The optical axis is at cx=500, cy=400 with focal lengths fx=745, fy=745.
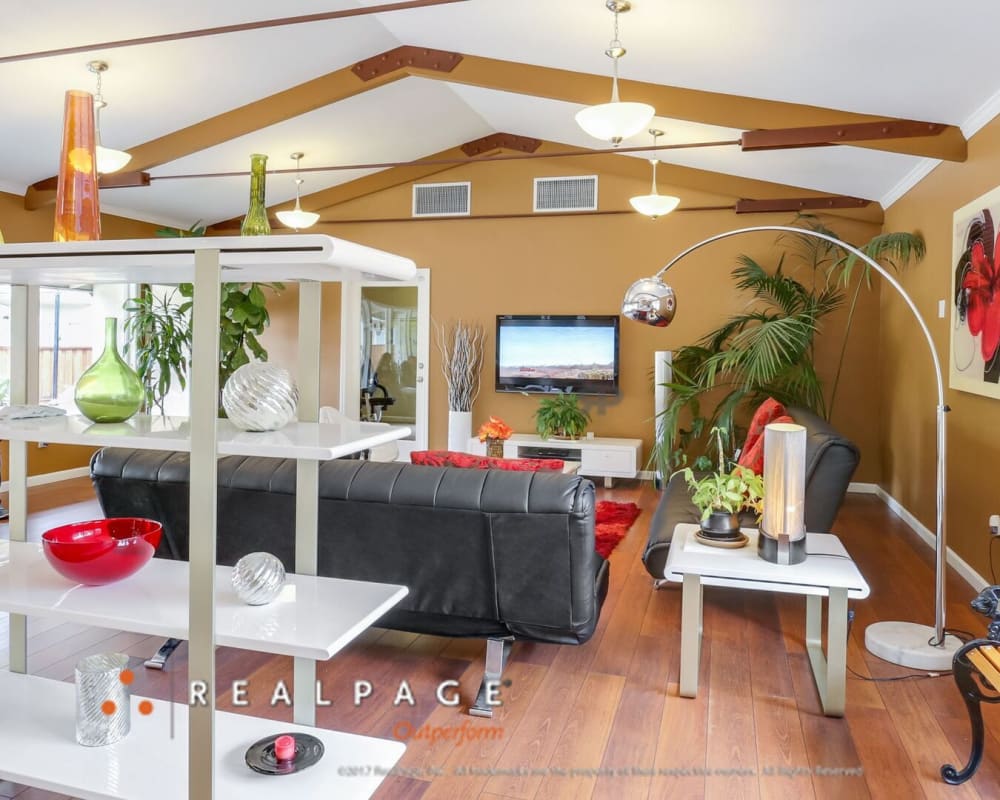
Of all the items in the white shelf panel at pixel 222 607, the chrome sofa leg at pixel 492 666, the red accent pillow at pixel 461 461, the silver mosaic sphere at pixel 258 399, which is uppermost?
the silver mosaic sphere at pixel 258 399

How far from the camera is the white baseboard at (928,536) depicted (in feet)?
12.5

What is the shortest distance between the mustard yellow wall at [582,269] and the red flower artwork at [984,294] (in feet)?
9.10

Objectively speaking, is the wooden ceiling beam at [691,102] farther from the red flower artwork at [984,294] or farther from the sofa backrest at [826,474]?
the sofa backrest at [826,474]

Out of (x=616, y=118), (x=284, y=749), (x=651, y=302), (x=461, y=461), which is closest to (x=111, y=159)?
Answer: (x=616, y=118)

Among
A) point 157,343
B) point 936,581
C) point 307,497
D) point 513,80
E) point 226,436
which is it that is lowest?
point 936,581

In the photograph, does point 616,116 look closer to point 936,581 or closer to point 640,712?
point 936,581

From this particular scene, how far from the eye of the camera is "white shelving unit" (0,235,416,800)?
3.98 feet

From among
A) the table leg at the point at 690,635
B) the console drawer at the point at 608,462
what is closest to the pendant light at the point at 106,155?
the table leg at the point at 690,635

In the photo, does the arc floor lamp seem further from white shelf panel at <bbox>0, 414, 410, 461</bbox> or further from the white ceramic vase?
the white ceramic vase

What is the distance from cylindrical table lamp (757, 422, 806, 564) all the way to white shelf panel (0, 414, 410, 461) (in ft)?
4.83

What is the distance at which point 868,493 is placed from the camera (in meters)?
6.51

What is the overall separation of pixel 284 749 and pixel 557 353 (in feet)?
19.7

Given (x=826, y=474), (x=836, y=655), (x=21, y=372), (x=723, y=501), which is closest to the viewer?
(x=21, y=372)

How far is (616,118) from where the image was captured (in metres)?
3.63
